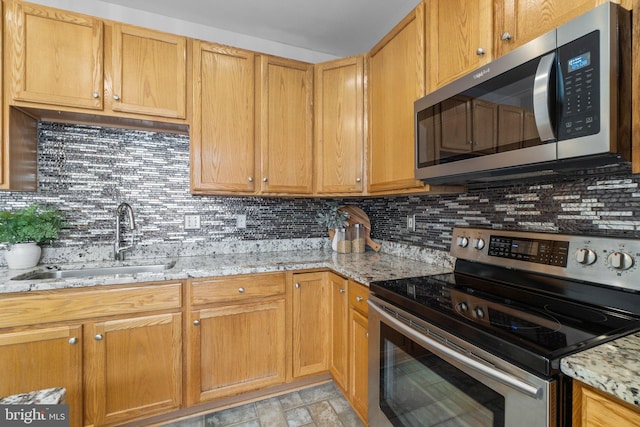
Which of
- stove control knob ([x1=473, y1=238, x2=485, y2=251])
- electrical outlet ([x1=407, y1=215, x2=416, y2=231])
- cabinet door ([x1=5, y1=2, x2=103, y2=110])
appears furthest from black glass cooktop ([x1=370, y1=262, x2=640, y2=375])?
cabinet door ([x1=5, y1=2, x2=103, y2=110])

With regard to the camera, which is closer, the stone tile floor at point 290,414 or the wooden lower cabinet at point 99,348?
the wooden lower cabinet at point 99,348

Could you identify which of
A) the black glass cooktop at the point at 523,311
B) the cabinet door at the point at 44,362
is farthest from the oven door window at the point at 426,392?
the cabinet door at the point at 44,362

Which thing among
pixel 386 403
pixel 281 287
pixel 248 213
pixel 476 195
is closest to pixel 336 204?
pixel 248 213

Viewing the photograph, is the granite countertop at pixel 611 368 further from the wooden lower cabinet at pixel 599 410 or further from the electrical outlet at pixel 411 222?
the electrical outlet at pixel 411 222

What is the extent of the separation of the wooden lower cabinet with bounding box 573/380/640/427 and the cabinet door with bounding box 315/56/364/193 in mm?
1538

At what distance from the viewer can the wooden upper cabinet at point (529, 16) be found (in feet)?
2.96

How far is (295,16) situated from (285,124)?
776 millimetres

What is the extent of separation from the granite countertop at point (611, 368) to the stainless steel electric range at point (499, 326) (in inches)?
1.0

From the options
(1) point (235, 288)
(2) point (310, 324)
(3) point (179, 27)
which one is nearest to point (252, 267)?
(1) point (235, 288)

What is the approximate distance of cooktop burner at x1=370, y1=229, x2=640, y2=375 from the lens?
0.76 metres

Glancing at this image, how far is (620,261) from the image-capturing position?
36.6 inches

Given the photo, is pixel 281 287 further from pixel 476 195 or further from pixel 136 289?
pixel 476 195

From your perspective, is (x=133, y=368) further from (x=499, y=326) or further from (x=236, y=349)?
(x=499, y=326)

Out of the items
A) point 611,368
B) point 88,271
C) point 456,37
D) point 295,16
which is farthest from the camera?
point 295,16
